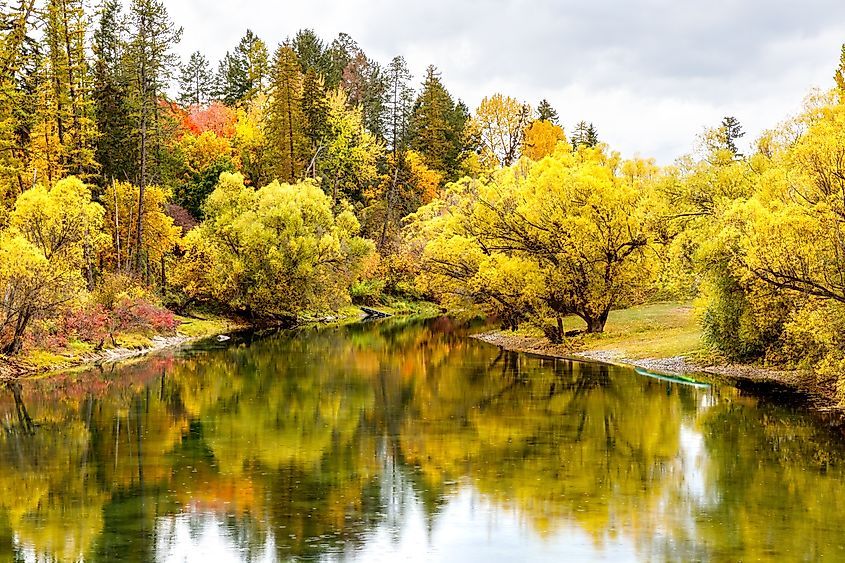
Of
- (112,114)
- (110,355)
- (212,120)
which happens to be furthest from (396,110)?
(110,355)

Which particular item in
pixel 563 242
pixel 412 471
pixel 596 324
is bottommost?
pixel 412 471

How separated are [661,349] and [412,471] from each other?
959 inches

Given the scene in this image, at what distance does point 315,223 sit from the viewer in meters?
64.4

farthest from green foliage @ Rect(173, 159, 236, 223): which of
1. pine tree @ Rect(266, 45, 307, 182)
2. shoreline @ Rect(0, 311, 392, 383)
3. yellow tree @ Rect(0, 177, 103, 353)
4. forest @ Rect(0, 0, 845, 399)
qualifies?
yellow tree @ Rect(0, 177, 103, 353)

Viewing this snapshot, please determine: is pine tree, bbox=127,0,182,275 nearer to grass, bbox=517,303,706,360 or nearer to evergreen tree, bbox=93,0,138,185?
evergreen tree, bbox=93,0,138,185

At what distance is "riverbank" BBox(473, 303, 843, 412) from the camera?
108ft

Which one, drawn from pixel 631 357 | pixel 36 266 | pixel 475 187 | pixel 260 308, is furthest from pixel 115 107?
pixel 631 357

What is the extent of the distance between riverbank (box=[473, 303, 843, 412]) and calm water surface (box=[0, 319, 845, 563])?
273 cm

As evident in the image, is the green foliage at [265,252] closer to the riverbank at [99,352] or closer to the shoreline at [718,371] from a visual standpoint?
the riverbank at [99,352]

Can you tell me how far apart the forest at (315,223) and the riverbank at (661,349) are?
2.74 ft

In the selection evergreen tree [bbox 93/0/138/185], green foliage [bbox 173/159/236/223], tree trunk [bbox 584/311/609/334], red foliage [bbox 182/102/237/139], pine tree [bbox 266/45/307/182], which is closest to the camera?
tree trunk [bbox 584/311/609/334]

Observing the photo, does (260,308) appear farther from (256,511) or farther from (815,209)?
(256,511)

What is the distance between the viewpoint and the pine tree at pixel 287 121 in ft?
250

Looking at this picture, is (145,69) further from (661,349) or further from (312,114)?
(661,349)
